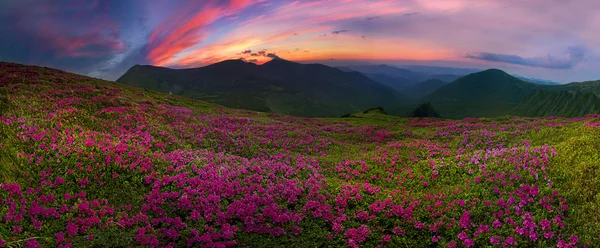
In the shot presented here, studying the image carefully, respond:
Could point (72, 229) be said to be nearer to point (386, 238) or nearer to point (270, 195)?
point (270, 195)

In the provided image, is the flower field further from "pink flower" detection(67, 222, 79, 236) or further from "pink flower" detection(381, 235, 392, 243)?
"pink flower" detection(381, 235, 392, 243)

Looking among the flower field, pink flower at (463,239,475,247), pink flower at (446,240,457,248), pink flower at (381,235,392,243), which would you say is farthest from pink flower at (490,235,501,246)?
pink flower at (381,235,392,243)

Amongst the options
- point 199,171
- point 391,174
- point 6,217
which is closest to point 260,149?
point 199,171

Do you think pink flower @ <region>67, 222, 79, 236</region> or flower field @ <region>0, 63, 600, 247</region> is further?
flower field @ <region>0, 63, 600, 247</region>

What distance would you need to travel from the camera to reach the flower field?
397 inches

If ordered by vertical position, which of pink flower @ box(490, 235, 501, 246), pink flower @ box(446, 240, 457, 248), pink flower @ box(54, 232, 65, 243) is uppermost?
pink flower @ box(54, 232, 65, 243)

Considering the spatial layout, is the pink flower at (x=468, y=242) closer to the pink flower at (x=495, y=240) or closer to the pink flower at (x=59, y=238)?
the pink flower at (x=495, y=240)

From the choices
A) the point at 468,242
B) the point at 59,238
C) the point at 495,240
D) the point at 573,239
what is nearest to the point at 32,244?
the point at 59,238

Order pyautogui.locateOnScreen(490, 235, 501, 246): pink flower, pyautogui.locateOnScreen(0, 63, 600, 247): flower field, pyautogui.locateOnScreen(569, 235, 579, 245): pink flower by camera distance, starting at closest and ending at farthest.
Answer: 1. pyautogui.locateOnScreen(569, 235, 579, 245): pink flower
2. pyautogui.locateOnScreen(490, 235, 501, 246): pink flower
3. pyautogui.locateOnScreen(0, 63, 600, 247): flower field

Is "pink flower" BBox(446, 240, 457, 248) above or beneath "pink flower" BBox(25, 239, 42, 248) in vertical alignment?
beneath

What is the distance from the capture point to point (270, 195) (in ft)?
42.5

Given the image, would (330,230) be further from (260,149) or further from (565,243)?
(260,149)

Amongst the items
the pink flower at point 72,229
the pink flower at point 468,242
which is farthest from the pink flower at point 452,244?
the pink flower at point 72,229

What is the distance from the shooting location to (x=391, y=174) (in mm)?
17234
